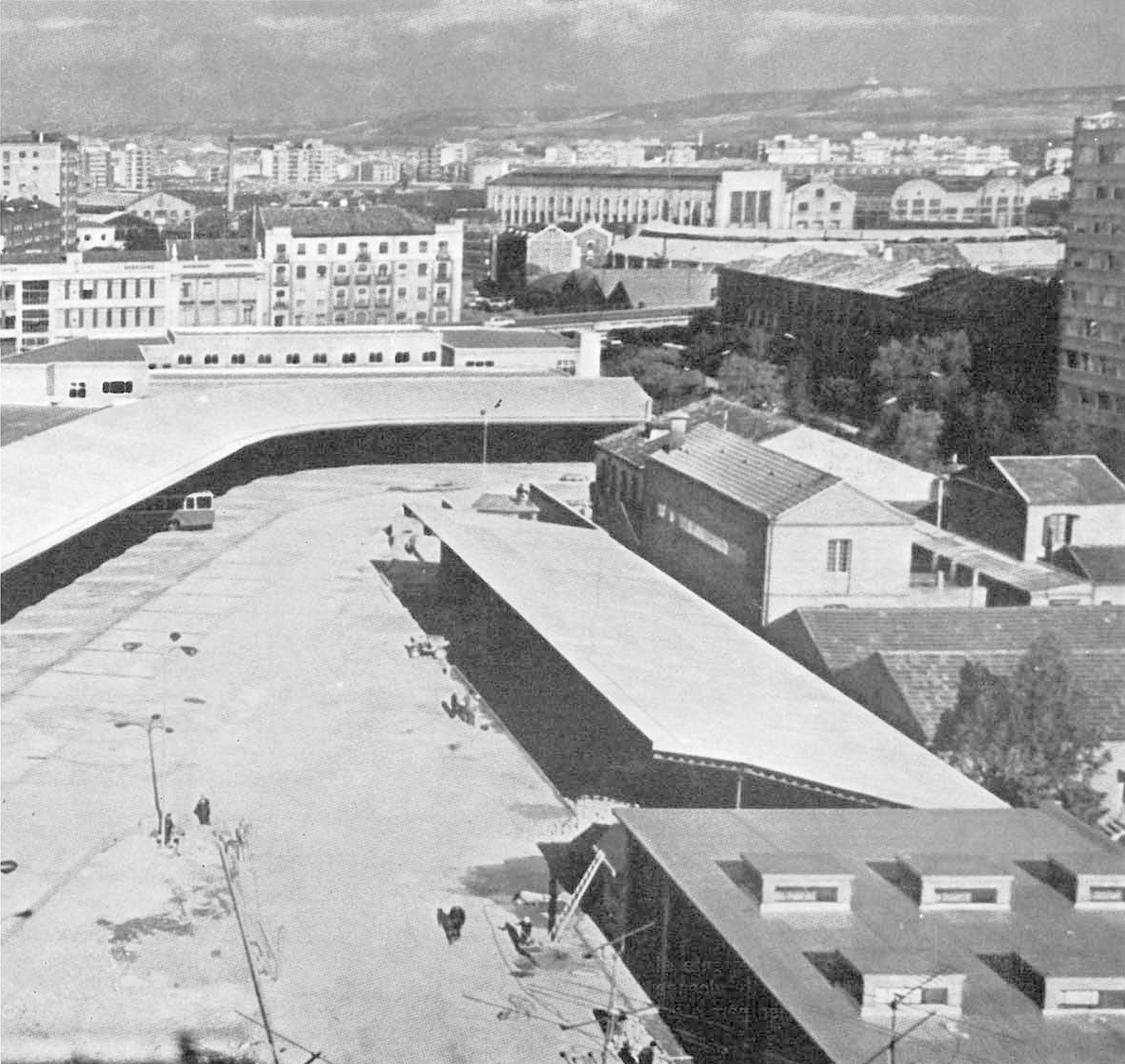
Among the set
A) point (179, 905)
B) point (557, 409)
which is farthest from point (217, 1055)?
point (557, 409)

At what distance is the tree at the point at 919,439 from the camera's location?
20.7 metres

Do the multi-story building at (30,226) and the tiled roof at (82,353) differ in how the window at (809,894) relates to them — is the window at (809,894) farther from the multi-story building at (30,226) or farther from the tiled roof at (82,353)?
the multi-story building at (30,226)

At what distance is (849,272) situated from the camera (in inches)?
1153

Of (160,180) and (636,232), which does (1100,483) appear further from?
(160,180)

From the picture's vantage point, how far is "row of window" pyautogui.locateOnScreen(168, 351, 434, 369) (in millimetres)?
24531

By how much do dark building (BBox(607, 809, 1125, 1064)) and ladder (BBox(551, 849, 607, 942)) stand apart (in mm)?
265

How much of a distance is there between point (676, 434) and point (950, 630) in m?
4.46

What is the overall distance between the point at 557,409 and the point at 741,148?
168 ft

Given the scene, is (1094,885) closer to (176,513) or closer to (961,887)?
(961,887)

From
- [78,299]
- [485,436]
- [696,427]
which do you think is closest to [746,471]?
[696,427]

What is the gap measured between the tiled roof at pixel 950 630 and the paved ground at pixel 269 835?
2.11 metres

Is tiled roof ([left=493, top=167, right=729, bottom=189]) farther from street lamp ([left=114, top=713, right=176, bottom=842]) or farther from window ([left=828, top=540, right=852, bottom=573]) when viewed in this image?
street lamp ([left=114, top=713, right=176, bottom=842])

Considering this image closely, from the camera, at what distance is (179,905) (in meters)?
8.09

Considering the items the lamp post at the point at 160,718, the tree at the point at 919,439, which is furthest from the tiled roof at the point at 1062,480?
the lamp post at the point at 160,718
